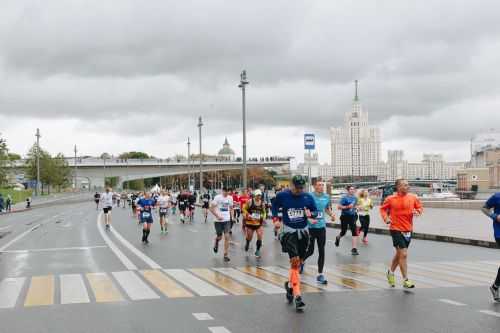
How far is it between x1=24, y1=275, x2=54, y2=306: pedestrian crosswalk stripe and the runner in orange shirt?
18.4ft

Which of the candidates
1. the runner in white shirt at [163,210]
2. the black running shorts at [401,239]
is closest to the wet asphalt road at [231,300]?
the black running shorts at [401,239]

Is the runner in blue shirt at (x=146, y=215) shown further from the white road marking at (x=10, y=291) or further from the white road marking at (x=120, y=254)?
the white road marking at (x=10, y=291)

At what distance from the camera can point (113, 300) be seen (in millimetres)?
9539

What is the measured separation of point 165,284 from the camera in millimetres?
11164

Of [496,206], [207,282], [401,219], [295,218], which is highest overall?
[496,206]

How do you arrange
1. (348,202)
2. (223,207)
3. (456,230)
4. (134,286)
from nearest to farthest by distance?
1. (134,286)
2. (223,207)
3. (348,202)
4. (456,230)

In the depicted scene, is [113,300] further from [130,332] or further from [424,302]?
[424,302]

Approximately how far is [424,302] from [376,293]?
3.23ft

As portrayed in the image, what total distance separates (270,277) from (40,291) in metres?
4.18

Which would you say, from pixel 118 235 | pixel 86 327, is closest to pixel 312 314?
pixel 86 327

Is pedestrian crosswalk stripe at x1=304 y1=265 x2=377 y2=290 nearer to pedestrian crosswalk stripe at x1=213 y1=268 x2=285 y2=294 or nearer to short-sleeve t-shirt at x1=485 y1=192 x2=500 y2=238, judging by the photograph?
pedestrian crosswalk stripe at x1=213 y1=268 x2=285 y2=294

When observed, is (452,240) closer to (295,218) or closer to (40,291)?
(295,218)

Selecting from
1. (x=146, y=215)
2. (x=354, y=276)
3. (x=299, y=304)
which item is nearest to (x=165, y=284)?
(x=299, y=304)

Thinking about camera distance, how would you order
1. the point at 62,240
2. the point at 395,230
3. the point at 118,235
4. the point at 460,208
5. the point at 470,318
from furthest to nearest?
the point at 460,208 < the point at 118,235 < the point at 62,240 < the point at 395,230 < the point at 470,318
